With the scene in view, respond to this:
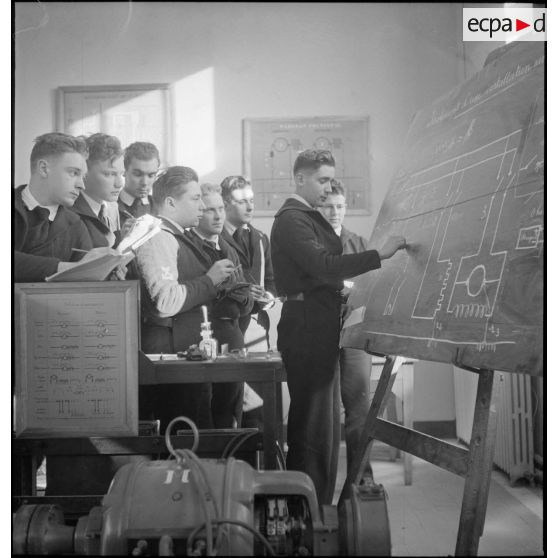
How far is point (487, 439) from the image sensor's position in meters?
1.61

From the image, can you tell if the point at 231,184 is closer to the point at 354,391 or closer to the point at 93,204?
the point at 93,204

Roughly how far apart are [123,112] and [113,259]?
739 millimetres

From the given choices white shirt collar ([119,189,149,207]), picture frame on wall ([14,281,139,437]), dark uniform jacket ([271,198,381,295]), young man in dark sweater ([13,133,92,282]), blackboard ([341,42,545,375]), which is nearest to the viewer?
blackboard ([341,42,545,375])

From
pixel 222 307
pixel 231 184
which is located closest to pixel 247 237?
pixel 231 184

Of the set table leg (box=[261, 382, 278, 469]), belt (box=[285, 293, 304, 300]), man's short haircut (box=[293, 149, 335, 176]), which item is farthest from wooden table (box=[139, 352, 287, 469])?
man's short haircut (box=[293, 149, 335, 176])

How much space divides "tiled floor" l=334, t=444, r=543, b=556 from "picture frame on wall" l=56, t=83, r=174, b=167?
65.6 inches

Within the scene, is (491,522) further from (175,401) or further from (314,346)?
(175,401)

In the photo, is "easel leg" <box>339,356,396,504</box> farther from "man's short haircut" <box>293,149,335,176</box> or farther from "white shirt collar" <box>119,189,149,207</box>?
"white shirt collar" <box>119,189,149,207</box>

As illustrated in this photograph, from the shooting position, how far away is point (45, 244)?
87.7 inches

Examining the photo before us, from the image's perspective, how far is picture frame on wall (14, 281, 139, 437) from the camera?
6.74ft

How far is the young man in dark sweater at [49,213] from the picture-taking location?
2.16 metres

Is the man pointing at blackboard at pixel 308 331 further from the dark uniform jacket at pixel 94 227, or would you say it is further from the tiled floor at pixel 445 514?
the dark uniform jacket at pixel 94 227

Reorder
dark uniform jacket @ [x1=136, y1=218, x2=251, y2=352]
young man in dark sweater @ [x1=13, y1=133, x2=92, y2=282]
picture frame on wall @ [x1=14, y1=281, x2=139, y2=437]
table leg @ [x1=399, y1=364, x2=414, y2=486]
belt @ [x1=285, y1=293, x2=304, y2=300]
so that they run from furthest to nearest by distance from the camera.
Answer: table leg @ [x1=399, y1=364, x2=414, y2=486]
dark uniform jacket @ [x1=136, y1=218, x2=251, y2=352]
belt @ [x1=285, y1=293, x2=304, y2=300]
young man in dark sweater @ [x1=13, y1=133, x2=92, y2=282]
picture frame on wall @ [x1=14, y1=281, x2=139, y2=437]

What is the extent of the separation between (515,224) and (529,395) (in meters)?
1.49
